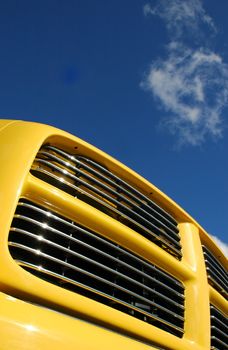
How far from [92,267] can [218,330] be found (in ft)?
4.09

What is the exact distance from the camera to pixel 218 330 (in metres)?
2.81

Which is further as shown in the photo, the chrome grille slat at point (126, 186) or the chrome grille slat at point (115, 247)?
the chrome grille slat at point (126, 186)

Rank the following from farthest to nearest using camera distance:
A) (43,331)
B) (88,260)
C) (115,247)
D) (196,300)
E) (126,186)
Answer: (126,186)
(196,300)
(115,247)
(88,260)
(43,331)

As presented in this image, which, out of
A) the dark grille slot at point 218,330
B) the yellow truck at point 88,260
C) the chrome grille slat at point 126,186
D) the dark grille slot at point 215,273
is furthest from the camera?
the dark grille slot at point 215,273

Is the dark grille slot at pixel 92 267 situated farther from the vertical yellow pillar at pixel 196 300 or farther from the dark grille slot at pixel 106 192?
the dark grille slot at pixel 106 192

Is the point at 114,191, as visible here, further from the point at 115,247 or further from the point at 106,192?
the point at 115,247

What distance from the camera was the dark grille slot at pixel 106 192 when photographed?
2.30 metres

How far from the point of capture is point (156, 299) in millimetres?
2455

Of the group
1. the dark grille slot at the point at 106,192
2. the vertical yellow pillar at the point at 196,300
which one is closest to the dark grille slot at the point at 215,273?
the vertical yellow pillar at the point at 196,300

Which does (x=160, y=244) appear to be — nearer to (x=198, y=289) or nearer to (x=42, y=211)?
(x=198, y=289)

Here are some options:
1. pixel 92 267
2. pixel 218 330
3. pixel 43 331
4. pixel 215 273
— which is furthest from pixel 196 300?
pixel 43 331

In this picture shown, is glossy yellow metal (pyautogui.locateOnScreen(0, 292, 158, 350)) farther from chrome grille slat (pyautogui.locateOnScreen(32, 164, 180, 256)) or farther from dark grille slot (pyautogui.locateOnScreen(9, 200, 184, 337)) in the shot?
chrome grille slat (pyautogui.locateOnScreen(32, 164, 180, 256))

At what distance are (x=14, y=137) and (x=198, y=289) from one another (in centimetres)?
156

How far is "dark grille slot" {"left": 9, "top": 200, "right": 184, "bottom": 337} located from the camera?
1909mm
